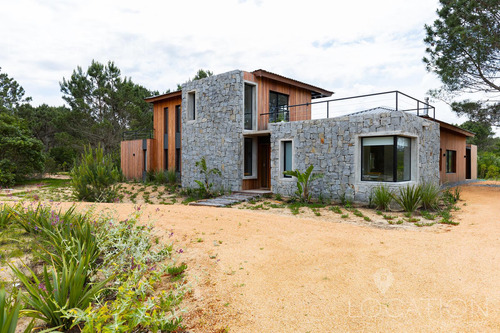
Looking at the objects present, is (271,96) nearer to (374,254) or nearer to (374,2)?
(374,2)

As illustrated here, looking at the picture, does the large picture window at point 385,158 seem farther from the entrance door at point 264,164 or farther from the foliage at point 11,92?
the foliage at point 11,92

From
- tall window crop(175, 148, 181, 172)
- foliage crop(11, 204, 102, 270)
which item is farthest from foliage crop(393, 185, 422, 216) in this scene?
tall window crop(175, 148, 181, 172)

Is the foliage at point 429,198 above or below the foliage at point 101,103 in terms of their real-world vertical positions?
below

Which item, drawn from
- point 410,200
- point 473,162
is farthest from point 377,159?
point 473,162

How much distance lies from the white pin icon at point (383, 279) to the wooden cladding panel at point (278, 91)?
10.6m

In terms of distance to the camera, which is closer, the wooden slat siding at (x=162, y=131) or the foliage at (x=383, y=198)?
the foliage at (x=383, y=198)

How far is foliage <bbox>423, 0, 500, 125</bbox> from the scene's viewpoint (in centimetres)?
1334

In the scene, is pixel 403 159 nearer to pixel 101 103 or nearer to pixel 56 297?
pixel 56 297

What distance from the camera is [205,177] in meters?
14.3

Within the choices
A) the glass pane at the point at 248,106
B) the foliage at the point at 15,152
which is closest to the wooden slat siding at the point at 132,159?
the foliage at the point at 15,152

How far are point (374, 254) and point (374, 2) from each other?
25.8 ft

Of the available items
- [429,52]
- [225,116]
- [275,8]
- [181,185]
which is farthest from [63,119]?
[429,52]

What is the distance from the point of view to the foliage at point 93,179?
1033 centimetres

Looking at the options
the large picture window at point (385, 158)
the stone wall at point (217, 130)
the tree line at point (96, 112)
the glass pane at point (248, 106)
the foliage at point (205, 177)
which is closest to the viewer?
the large picture window at point (385, 158)
